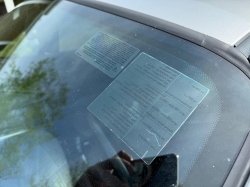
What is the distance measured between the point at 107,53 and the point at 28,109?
51cm

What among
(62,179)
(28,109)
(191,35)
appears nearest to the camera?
(62,179)

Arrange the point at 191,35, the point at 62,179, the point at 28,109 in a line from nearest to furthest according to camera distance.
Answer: the point at 62,179
the point at 191,35
the point at 28,109

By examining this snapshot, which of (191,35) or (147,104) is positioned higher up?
(191,35)

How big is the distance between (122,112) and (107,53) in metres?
0.38

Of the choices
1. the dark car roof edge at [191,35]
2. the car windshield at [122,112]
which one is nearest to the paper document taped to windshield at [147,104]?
the car windshield at [122,112]

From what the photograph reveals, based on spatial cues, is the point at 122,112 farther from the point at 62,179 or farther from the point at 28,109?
the point at 28,109

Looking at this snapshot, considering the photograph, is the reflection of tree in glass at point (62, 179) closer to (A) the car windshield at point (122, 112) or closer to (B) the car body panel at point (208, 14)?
(A) the car windshield at point (122, 112)

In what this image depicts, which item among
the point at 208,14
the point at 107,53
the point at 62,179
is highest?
the point at 208,14

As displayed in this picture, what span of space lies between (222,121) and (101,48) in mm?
723

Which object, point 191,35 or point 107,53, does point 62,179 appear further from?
point 191,35

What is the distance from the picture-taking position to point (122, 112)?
0.97 metres

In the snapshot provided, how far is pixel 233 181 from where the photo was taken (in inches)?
28.8

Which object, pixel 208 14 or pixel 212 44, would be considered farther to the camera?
pixel 208 14

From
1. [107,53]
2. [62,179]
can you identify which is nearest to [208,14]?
[107,53]
